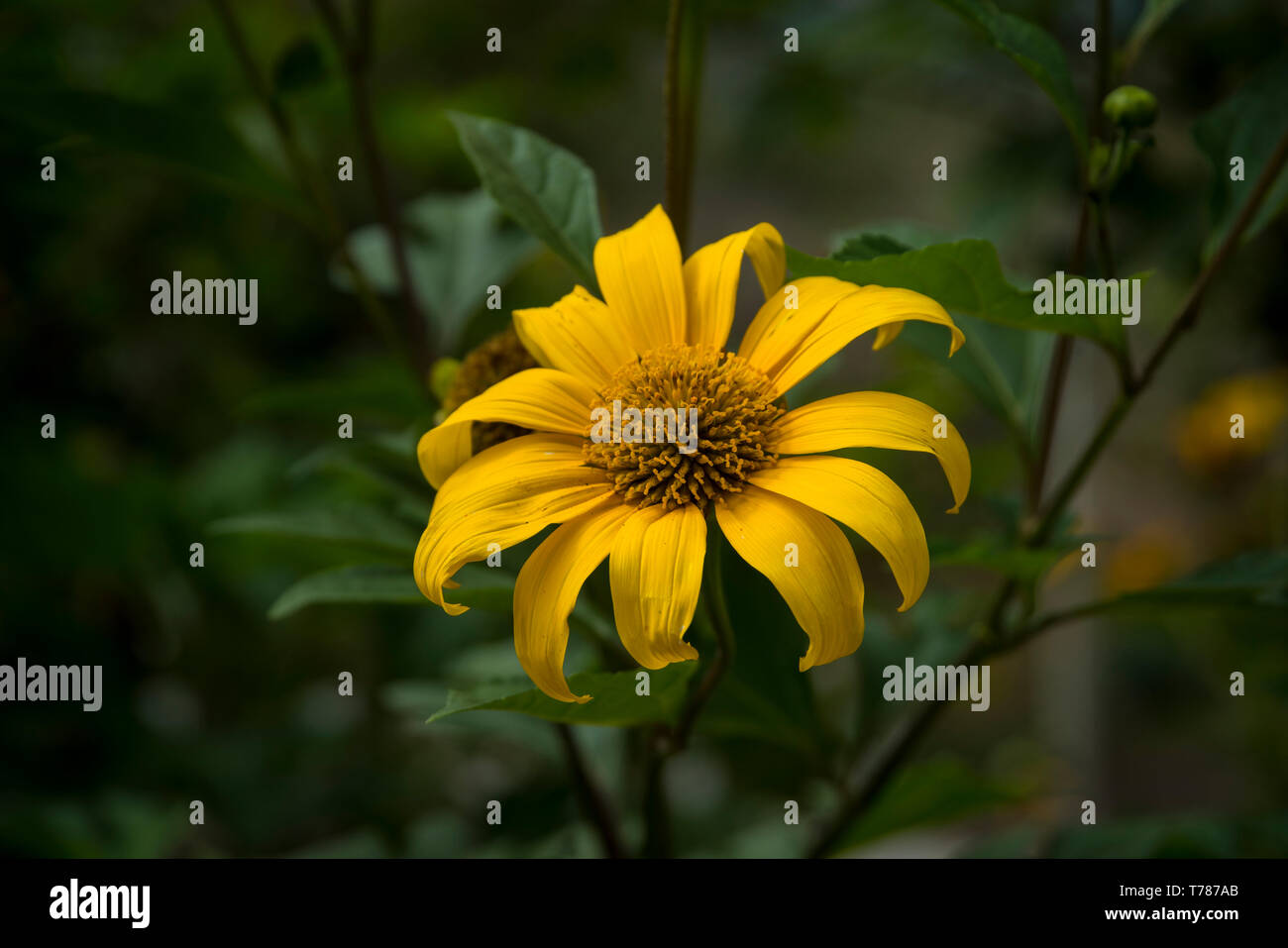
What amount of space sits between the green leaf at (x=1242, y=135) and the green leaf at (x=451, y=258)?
412mm

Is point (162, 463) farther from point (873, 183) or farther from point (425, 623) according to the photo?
point (873, 183)

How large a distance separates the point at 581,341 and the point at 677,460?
60mm

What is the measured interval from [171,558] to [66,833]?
29 cm

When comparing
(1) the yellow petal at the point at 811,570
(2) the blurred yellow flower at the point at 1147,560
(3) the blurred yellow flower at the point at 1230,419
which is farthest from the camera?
(2) the blurred yellow flower at the point at 1147,560

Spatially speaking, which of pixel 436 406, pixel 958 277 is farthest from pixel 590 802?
pixel 958 277

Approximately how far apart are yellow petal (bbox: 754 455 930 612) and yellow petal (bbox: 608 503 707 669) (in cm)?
4

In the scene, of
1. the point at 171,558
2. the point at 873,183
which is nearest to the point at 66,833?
the point at 171,558

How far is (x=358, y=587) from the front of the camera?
417mm

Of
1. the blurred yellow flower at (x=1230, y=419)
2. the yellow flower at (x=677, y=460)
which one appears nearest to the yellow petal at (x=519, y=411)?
the yellow flower at (x=677, y=460)

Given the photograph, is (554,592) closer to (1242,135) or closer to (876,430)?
(876,430)

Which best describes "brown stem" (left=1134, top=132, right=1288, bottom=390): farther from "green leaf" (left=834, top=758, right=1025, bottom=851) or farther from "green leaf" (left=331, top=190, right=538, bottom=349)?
"green leaf" (left=331, top=190, right=538, bottom=349)

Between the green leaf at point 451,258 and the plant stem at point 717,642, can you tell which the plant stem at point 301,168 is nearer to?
the green leaf at point 451,258

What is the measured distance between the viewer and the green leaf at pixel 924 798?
0.55m

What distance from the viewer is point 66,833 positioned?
0.71m
